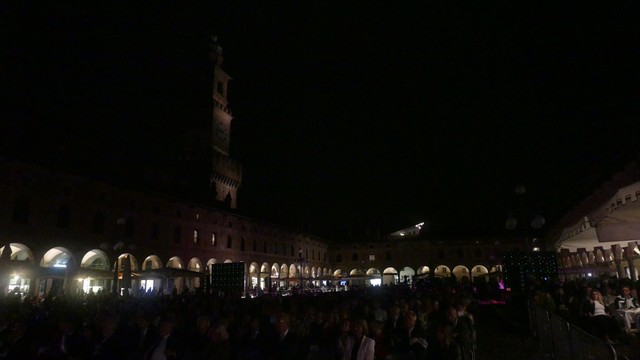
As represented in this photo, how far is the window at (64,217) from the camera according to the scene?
24625mm

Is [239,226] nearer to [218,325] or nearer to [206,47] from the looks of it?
[206,47]

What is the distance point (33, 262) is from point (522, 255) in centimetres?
2355

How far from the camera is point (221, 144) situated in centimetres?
5284

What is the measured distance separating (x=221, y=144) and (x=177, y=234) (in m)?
21.0

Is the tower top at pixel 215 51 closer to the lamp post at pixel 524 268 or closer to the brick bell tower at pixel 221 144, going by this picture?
the brick bell tower at pixel 221 144

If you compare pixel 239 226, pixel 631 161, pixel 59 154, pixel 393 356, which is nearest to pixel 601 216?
pixel 631 161

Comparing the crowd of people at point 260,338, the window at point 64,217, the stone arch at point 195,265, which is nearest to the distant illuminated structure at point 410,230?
the stone arch at point 195,265

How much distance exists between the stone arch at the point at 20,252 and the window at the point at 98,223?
12.2ft

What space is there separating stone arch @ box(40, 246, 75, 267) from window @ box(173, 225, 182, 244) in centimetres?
825

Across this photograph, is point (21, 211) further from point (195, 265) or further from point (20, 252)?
point (195, 265)

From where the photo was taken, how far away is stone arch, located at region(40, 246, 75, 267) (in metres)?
24.5

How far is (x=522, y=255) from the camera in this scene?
17031mm

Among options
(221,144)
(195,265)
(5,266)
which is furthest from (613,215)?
(221,144)

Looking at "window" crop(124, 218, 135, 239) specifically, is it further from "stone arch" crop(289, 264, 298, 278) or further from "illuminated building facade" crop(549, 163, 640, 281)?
"illuminated building facade" crop(549, 163, 640, 281)
